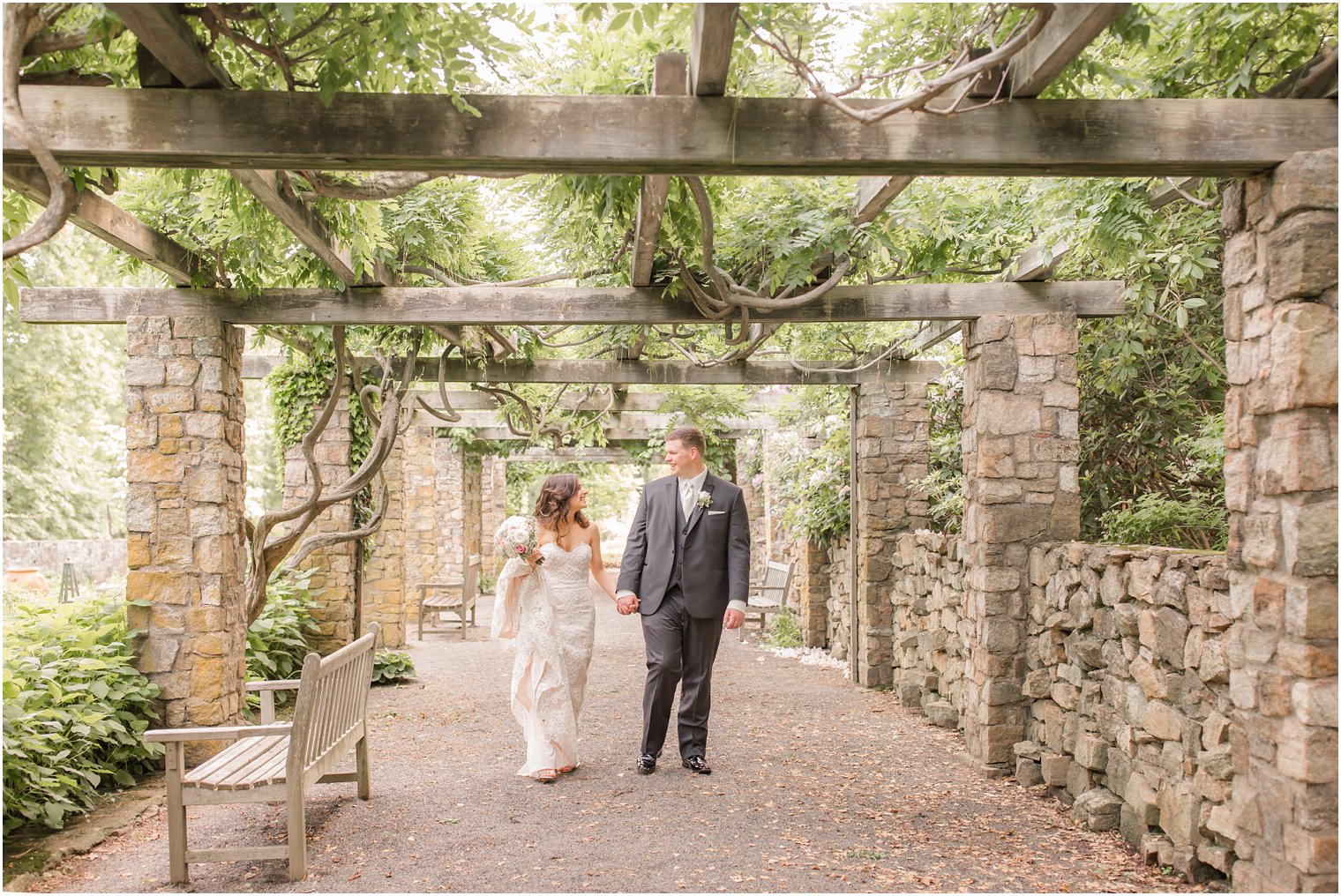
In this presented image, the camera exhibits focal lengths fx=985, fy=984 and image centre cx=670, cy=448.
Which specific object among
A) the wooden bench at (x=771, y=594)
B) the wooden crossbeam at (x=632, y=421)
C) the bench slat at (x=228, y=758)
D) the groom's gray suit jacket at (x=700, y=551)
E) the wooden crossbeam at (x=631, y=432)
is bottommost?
the wooden bench at (x=771, y=594)

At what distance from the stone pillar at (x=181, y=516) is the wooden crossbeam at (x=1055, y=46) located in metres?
4.38

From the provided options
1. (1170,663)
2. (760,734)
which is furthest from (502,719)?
(1170,663)

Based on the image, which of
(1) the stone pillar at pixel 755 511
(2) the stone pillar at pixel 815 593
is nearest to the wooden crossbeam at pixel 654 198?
(2) the stone pillar at pixel 815 593

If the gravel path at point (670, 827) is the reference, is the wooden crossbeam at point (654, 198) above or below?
above

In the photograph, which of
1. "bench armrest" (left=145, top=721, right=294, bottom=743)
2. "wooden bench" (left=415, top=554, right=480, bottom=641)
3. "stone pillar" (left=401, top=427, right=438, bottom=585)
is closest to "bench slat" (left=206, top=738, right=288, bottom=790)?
"bench armrest" (left=145, top=721, right=294, bottom=743)

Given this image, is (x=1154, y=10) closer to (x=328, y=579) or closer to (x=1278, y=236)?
(x=1278, y=236)

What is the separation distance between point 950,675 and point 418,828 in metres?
3.85

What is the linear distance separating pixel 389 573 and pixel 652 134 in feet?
26.2

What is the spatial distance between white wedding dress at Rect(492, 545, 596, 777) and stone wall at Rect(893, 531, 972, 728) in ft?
7.76

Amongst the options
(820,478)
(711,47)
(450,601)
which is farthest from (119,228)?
(450,601)

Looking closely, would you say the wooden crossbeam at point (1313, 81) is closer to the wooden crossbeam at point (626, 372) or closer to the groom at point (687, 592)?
the groom at point (687, 592)

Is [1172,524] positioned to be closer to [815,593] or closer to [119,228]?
[815,593]

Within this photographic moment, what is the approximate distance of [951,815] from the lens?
4.64 metres

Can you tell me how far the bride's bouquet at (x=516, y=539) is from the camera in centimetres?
528
